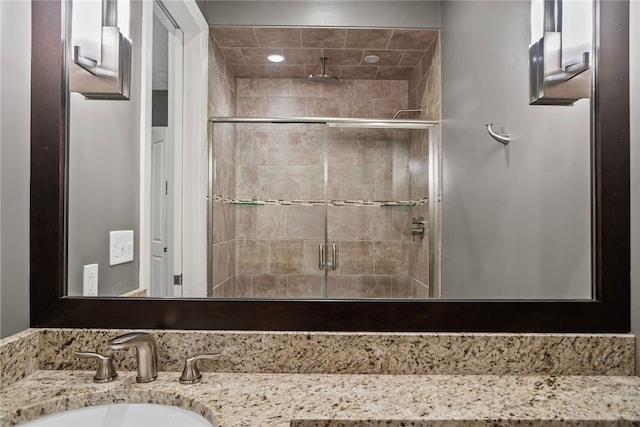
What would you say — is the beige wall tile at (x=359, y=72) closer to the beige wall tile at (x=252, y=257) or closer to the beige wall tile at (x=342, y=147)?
the beige wall tile at (x=342, y=147)

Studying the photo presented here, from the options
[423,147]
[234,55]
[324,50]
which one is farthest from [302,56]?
[423,147]

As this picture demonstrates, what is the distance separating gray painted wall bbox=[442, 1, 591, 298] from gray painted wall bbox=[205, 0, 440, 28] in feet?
0.22

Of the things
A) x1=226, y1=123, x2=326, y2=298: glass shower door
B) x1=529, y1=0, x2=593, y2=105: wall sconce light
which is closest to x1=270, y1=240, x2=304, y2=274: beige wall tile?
x1=226, y1=123, x2=326, y2=298: glass shower door

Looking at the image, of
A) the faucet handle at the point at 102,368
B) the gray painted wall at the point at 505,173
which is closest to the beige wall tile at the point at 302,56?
the gray painted wall at the point at 505,173

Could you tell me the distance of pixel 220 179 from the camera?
42.1 inches

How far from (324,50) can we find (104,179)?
65 cm

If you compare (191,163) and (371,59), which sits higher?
(371,59)

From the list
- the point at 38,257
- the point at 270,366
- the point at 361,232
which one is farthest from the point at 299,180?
the point at 38,257

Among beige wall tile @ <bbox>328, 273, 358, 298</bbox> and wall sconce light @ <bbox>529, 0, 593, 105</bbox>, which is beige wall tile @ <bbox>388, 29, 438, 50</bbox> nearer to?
wall sconce light @ <bbox>529, 0, 593, 105</bbox>

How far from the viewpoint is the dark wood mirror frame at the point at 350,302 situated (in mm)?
1002

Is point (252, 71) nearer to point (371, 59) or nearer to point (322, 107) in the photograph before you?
point (322, 107)

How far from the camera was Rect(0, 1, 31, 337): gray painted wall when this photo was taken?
92cm

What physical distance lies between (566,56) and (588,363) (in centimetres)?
74

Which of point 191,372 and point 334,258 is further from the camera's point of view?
point 334,258
